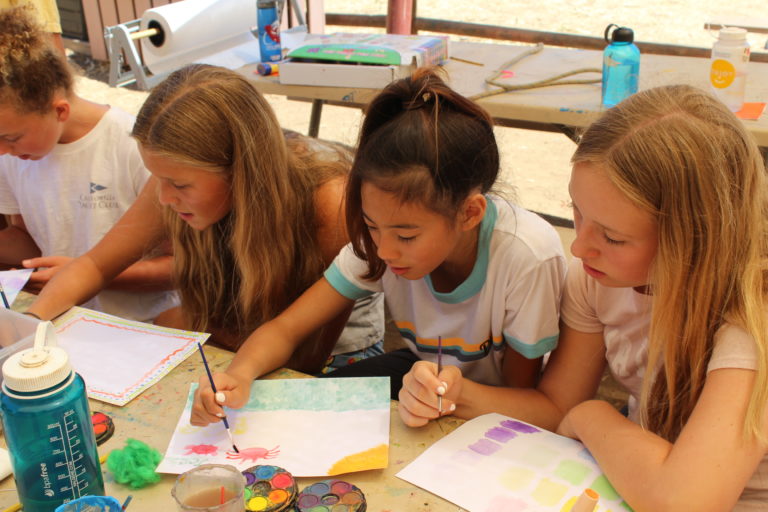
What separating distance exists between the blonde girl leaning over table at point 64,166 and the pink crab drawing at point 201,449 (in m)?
0.86

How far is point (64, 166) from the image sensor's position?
1.98m

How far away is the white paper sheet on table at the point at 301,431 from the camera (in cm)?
107

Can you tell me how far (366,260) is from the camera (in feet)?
4.83

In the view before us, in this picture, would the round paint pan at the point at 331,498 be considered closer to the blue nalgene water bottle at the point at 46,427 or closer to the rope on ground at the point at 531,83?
the blue nalgene water bottle at the point at 46,427

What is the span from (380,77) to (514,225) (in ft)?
3.87

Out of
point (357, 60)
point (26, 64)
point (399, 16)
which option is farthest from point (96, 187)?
point (399, 16)

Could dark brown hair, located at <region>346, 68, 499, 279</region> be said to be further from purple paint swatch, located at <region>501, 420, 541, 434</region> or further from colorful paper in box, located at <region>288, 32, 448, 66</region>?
colorful paper in box, located at <region>288, 32, 448, 66</region>

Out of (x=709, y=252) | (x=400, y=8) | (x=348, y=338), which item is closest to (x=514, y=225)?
(x=709, y=252)

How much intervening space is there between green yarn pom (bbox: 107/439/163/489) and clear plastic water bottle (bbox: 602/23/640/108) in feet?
5.71

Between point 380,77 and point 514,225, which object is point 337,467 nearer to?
point 514,225

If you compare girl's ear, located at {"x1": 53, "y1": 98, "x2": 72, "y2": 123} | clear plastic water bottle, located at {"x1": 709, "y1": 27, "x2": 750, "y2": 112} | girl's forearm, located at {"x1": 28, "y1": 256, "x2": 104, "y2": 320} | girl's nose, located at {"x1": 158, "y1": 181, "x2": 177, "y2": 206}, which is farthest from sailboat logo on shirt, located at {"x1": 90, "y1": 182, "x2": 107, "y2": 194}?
clear plastic water bottle, located at {"x1": 709, "y1": 27, "x2": 750, "y2": 112}

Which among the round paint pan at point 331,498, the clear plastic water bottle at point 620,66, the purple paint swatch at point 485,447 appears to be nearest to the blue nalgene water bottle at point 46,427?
the round paint pan at point 331,498

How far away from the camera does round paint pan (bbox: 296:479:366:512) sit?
3.17ft

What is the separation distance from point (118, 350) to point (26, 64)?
0.83 metres
